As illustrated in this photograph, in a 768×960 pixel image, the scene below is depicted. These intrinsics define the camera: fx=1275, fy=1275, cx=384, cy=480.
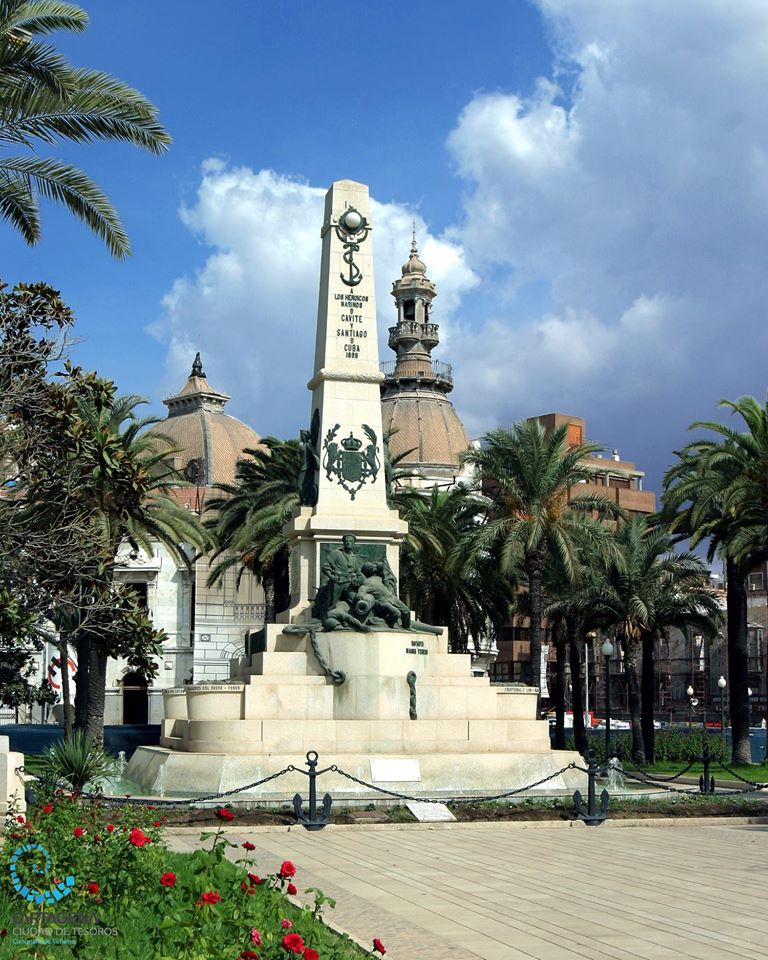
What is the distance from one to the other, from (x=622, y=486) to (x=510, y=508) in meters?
77.3

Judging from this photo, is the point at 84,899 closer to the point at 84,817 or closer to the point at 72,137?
the point at 84,817

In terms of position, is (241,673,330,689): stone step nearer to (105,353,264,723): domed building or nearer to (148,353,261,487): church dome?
(105,353,264,723): domed building

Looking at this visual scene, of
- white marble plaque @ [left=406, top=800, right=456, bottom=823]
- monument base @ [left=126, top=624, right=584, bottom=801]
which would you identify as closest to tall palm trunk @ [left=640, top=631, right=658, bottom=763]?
monument base @ [left=126, top=624, right=584, bottom=801]

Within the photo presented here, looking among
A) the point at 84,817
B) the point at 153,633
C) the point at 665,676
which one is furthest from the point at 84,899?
the point at 665,676

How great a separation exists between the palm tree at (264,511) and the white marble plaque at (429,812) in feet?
57.7

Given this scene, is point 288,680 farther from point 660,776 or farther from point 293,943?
point 293,943

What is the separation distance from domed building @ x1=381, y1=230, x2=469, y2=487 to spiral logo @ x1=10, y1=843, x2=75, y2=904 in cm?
8704

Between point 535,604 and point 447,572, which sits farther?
point 447,572

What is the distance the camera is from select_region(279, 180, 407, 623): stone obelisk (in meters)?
24.7

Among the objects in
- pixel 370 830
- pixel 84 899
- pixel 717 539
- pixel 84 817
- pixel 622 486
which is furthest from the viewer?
pixel 622 486

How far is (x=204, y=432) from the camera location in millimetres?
Answer: 100250

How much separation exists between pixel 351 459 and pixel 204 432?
76.1m

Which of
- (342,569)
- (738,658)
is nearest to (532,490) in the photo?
(738,658)

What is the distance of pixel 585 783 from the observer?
22.2 metres
